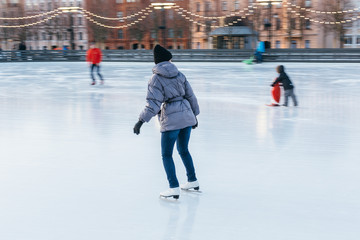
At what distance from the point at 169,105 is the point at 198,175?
1.33 metres

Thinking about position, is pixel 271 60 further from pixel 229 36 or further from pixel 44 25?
pixel 44 25

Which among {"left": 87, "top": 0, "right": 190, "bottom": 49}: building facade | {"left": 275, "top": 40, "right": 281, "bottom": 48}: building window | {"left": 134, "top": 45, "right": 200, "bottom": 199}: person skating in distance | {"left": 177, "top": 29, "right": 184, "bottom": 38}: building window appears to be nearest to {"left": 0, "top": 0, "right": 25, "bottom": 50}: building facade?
{"left": 87, "top": 0, "right": 190, "bottom": 49}: building facade

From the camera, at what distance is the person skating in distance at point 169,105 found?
170 inches

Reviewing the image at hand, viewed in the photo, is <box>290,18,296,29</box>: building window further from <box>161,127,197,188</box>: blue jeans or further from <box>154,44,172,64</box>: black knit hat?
<box>154,44,172,64</box>: black knit hat

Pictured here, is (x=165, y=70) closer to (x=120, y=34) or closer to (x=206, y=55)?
(x=206, y=55)

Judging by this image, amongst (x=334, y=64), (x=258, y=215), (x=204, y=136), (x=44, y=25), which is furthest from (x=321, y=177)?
(x=44, y=25)

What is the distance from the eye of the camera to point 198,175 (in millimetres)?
5492

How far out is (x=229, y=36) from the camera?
54.5 metres

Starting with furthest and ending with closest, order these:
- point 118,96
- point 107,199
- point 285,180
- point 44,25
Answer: point 44,25 → point 118,96 → point 285,180 → point 107,199

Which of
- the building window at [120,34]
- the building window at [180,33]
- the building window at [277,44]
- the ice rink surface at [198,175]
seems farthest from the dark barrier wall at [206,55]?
the building window at [120,34]

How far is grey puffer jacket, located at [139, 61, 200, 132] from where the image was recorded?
431 centimetres

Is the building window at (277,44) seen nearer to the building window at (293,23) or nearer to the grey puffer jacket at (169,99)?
the building window at (293,23)

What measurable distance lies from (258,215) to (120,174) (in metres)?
1.91

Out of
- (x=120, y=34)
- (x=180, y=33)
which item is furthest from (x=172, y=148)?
(x=120, y=34)
